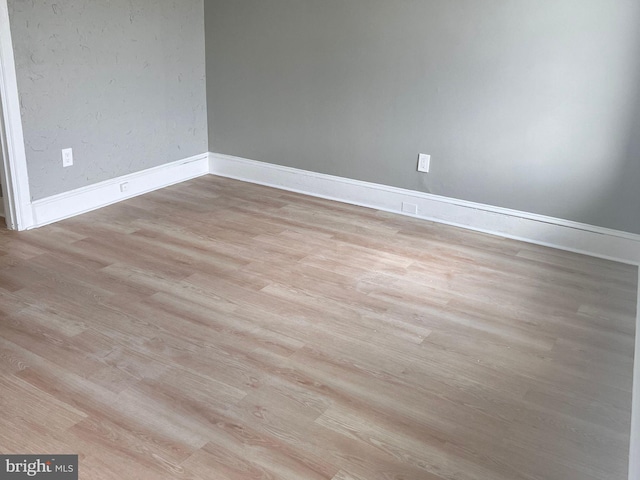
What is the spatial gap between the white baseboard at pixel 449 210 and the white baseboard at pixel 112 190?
22 cm

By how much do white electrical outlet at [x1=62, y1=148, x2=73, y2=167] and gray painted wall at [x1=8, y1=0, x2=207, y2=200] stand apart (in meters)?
0.03

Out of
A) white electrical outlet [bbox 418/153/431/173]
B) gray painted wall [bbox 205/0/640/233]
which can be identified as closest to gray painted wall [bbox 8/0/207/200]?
gray painted wall [bbox 205/0/640/233]

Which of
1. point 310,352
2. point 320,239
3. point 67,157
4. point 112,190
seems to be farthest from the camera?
point 112,190

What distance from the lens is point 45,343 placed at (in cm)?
245

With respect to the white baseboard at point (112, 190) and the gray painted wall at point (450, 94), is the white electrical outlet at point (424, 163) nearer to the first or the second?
the gray painted wall at point (450, 94)

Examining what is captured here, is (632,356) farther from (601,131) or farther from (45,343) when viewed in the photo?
(45,343)

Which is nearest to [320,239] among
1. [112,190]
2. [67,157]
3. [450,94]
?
[450,94]

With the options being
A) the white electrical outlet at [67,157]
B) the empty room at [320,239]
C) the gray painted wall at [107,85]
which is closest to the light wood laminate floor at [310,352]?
the empty room at [320,239]

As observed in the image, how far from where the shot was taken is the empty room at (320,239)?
2.03 metres

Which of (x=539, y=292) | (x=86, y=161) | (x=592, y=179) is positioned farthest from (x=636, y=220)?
(x=86, y=161)

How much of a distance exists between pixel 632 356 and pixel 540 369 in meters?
0.43

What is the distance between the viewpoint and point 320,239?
3.62m

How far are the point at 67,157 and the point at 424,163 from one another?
2.15 meters

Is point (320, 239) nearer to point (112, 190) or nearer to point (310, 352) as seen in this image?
point (310, 352)
